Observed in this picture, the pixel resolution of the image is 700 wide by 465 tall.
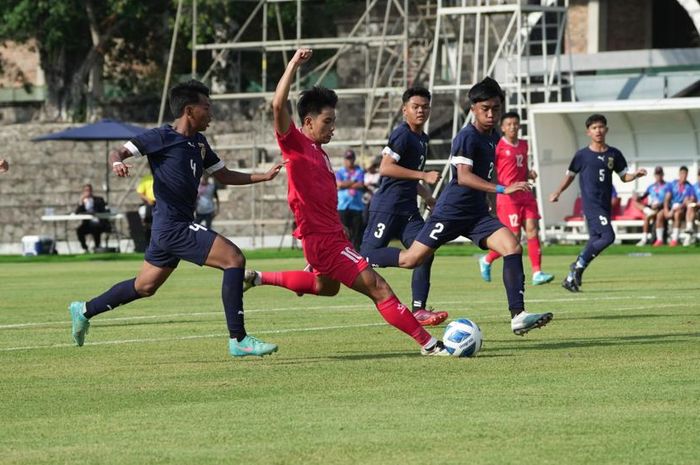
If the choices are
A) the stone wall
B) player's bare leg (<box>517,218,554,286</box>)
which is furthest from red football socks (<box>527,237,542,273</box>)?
the stone wall

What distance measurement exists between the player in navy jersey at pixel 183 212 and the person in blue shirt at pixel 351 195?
72.6ft

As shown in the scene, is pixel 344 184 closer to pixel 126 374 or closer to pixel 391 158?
pixel 391 158

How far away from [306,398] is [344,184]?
25094 mm

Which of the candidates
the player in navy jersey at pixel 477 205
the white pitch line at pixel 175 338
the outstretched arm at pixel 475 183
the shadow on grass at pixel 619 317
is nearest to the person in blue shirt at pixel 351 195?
the shadow on grass at pixel 619 317

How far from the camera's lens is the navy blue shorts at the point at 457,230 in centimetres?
1397

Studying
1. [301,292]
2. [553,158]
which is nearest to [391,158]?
[301,292]

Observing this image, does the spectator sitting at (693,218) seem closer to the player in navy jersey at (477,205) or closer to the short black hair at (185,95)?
the player in navy jersey at (477,205)

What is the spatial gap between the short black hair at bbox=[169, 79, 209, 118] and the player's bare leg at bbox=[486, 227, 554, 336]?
3.03m

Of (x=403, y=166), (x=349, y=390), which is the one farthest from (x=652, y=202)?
(x=349, y=390)

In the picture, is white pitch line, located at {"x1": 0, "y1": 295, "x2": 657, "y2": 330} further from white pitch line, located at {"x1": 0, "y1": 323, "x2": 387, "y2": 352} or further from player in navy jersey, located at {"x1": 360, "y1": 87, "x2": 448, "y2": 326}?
white pitch line, located at {"x1": 0, "y1": 323, "x2": 387, "y2": 352}

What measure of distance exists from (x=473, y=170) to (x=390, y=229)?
6.90 ft

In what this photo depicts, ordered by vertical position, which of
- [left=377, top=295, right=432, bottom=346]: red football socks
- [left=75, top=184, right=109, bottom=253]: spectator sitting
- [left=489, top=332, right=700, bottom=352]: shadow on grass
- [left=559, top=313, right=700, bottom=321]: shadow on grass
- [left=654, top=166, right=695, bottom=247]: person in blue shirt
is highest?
[left=377, top=295, right=432, bottom=346]: red football socks

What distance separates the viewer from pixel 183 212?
1190 cm

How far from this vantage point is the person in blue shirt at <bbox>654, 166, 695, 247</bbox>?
35.9m
